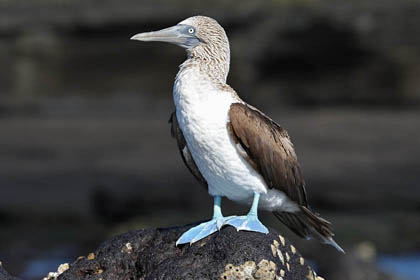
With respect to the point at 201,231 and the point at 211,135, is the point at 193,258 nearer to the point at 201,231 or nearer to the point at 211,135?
the point at 201,231

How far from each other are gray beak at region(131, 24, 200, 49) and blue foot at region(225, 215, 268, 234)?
3.09 ft

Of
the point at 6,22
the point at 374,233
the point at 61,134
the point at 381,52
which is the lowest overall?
Answer: the point at 374,233

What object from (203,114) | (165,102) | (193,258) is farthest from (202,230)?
(165,102)

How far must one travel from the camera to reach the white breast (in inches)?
163

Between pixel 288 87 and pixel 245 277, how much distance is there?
477 inches

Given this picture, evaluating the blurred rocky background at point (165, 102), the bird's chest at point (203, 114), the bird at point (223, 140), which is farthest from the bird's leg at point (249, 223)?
the blurred rocky background at point (165, 102)

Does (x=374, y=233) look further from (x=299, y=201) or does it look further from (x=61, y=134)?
(x=299, y=201)

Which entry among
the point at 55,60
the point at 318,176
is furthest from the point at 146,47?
the point at 318,176

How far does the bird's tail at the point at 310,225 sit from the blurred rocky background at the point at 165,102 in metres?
8.61

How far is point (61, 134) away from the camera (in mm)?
15984

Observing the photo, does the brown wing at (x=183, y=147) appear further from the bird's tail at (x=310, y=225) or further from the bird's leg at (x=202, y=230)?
the bird's tail at (x=310, y=225)

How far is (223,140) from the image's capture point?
13.7ft

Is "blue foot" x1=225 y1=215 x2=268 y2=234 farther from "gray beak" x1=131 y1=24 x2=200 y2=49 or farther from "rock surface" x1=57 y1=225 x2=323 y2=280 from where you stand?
"gray beak" x1=131 y1=24 x2=200 y2=49

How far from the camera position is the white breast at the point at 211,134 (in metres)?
4.14
